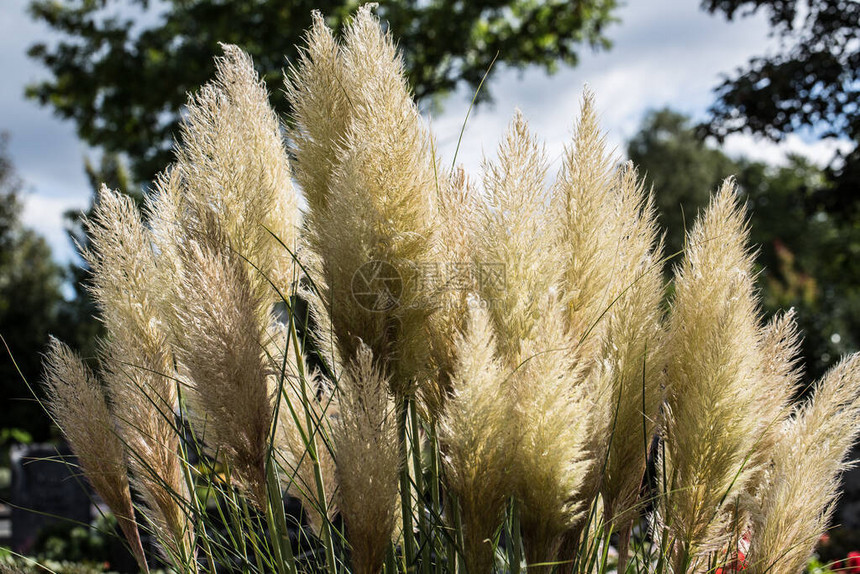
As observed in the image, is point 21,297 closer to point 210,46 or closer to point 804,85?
point 210,46

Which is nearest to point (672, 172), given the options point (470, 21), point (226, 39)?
point (470, 21)

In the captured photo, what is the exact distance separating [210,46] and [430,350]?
34.8 ft

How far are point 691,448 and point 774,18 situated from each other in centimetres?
744

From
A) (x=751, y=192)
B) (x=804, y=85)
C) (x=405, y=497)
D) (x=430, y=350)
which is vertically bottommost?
(x=405, y=497)

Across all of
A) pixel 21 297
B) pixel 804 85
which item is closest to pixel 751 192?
pixel 804 85

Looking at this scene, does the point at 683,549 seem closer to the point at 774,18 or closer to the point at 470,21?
the point at 774,18

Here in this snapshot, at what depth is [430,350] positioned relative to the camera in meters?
1.46

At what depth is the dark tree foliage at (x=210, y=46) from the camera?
35.2 ft

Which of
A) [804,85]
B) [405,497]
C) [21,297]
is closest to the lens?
[405,497]

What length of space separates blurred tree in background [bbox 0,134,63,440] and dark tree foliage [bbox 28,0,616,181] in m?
9.54

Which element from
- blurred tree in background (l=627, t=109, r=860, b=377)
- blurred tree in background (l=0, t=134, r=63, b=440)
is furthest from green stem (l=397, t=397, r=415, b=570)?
blurred tree in background (l=627, t=109, r=860, b=377)

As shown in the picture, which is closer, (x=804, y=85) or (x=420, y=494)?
(x=420, y=494)

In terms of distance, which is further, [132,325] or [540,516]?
[132,325]

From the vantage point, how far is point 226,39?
10.9 m
